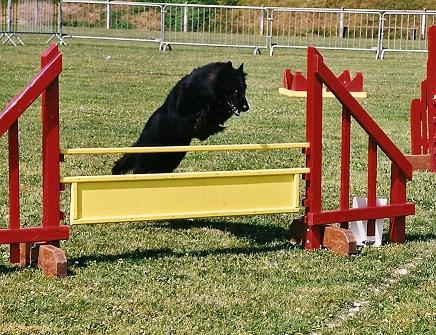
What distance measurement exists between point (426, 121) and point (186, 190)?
4696mm

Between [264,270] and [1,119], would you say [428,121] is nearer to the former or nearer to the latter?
[264,270]

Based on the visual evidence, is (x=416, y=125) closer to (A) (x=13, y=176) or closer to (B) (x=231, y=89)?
(B) (x=231, y=89)

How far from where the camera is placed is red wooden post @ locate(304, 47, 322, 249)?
21.3ft

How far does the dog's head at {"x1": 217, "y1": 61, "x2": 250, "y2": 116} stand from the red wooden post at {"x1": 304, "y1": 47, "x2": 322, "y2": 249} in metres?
1.17

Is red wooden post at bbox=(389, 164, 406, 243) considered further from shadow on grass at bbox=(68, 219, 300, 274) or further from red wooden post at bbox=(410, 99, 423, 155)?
red wooden post at bbox=(410, 99, 423, 155)

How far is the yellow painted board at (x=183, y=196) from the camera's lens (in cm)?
593

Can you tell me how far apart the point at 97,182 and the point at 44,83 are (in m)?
0.70

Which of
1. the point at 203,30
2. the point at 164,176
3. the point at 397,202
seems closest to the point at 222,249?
the point at 164,176

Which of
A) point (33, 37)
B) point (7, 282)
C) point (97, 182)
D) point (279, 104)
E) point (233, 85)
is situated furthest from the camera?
point (33, 37)

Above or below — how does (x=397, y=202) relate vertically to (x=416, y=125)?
below

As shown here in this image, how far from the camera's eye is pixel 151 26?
34.7 metres

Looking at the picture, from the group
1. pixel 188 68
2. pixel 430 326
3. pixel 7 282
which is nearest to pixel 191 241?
pixel 7 282

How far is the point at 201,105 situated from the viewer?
25.1 ft

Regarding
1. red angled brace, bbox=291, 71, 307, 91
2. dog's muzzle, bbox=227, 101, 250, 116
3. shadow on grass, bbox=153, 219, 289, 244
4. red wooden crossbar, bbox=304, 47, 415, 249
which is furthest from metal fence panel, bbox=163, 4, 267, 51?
red wooden crossbar, bbox=304, 47, 415, 249
